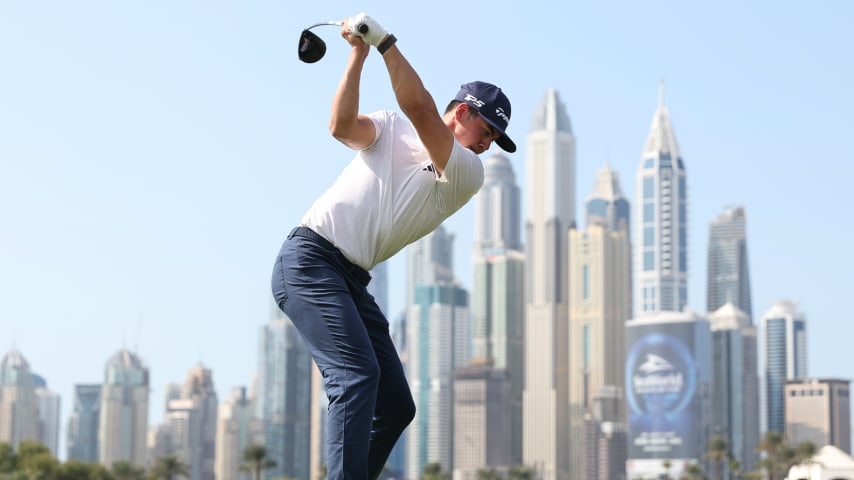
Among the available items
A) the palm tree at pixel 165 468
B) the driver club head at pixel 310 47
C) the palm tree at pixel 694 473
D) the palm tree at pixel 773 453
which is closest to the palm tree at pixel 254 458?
the palm tree at pixel 165 468

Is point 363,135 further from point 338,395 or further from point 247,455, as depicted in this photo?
point 247,455

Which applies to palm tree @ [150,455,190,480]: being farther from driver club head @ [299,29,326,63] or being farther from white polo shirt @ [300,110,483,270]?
driver club head @ [299,29,326,63]

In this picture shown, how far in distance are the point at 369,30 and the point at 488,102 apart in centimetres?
85

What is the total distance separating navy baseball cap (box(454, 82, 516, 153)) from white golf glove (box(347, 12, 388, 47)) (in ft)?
2.42

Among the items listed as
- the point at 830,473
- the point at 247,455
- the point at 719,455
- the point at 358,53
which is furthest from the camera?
the point at 719,455

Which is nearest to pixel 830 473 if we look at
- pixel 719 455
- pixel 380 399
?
pixel 719 455

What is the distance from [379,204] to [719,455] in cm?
15596

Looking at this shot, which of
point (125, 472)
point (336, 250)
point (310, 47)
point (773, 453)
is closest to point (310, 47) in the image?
point (310, 47)

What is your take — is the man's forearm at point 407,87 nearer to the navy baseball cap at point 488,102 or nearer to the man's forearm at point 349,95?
the man's forearm at point 349,95

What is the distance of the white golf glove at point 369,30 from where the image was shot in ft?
23.3

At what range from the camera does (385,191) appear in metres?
7.48

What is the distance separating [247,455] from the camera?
13262cm

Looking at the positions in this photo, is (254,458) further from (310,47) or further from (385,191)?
(310,47)

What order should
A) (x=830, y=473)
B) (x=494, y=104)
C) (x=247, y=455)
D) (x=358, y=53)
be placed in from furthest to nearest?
(x=247, y=455) → (x=830, y=473) → (x=494, y=104) → (x=358, y=53)
